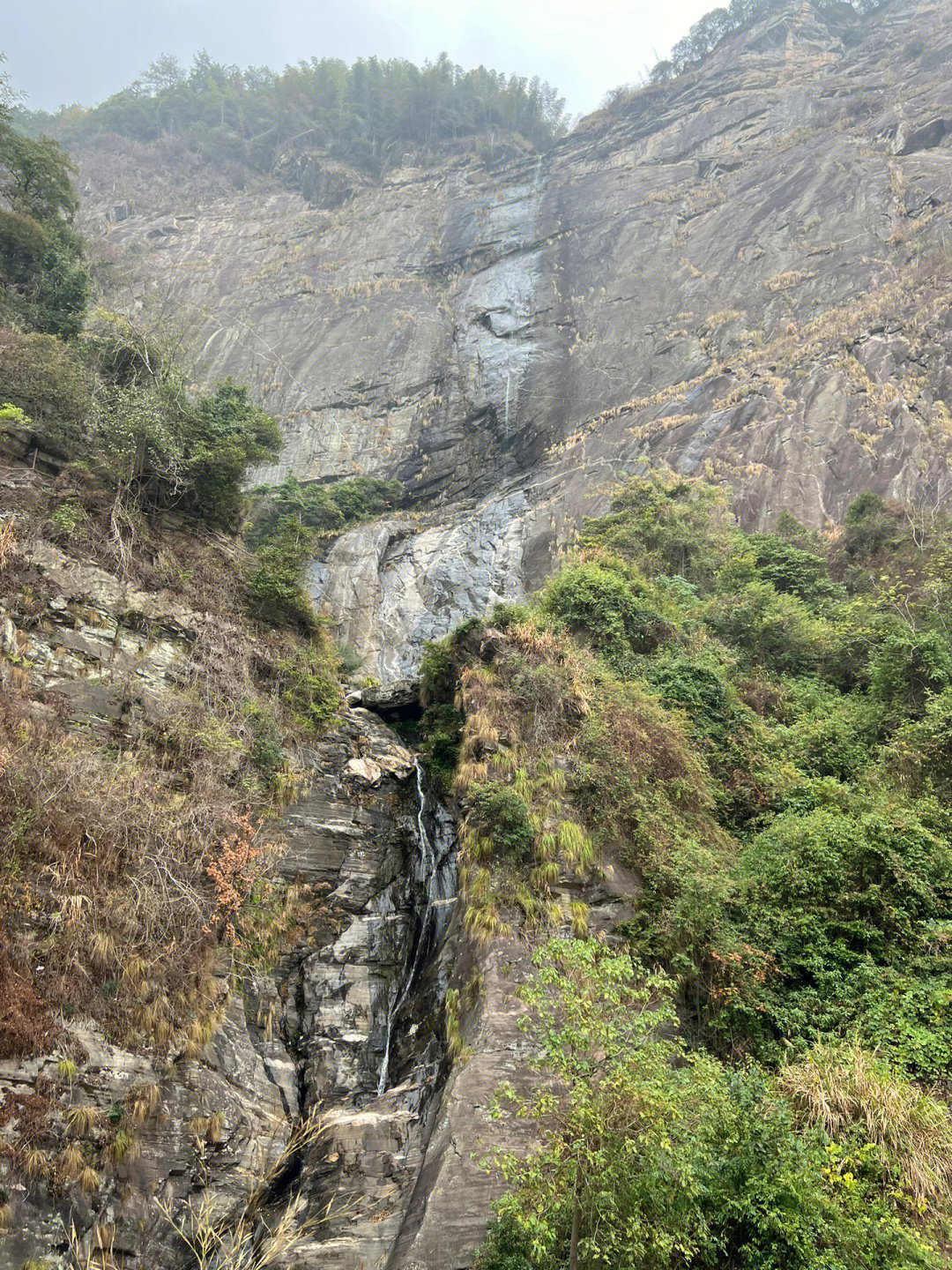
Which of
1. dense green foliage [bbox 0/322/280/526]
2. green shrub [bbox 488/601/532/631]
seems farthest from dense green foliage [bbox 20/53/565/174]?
green shrub [bbox 488/601/532/631]

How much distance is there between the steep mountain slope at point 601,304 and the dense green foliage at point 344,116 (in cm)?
516

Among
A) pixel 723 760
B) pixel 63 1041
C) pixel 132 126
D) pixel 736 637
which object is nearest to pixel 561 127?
pixel 132 126

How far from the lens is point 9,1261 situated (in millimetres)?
5797

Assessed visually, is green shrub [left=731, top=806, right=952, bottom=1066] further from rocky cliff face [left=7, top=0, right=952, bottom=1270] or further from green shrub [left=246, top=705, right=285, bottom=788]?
green shrub [left=246, top=705, right=285, bottom=788]

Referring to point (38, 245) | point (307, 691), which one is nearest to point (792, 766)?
point (307, 691)

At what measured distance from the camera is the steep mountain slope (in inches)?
1005

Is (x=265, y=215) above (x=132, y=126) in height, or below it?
below

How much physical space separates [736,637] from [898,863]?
836cm

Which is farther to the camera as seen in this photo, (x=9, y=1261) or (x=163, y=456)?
(x=163, y=456)

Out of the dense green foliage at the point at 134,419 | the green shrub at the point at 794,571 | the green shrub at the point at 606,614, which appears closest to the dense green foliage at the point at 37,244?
the dense green foliage at the point at 134,419

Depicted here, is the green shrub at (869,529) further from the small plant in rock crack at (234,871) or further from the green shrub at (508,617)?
the small plant in rock crack at (234,871)

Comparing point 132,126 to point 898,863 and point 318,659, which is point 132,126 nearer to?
point 318,659

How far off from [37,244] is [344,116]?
46.0m

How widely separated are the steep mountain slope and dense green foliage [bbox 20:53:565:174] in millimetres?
5161
